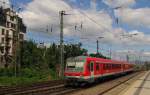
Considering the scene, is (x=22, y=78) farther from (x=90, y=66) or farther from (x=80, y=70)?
(x=80, y=70)

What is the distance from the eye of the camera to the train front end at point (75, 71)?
27.8 metres

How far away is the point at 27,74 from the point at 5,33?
141 ft

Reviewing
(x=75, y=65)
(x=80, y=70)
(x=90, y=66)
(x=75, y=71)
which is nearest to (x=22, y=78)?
(x=75, y=65)

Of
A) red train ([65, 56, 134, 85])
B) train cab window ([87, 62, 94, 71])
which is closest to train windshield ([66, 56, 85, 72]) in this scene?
red train ([65, 56, 134, 85])

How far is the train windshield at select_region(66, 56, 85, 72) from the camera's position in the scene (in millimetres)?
28253

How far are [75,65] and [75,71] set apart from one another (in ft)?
2.24

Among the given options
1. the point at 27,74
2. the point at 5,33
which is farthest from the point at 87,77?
the point at 5,33

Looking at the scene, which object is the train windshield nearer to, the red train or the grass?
the red train

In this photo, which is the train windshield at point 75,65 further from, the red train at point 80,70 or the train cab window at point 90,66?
the train cab window at point 90,66

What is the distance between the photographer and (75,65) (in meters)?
28.7

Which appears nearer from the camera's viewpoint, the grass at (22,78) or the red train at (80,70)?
the red train at (80,70)

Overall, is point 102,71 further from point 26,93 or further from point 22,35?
point 22,35

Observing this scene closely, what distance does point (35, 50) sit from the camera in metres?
65.1

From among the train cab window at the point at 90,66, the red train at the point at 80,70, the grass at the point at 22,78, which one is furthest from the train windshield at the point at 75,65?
the grass at the point at 22,78
